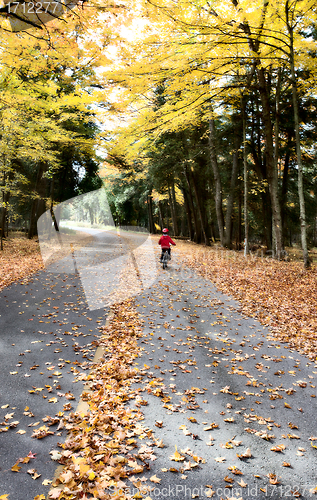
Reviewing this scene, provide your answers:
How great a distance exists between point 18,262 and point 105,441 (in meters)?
12.4

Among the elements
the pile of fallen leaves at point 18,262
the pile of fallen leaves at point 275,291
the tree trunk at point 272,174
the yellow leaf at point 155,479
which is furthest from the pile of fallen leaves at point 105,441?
the tree trunk at point 272,174

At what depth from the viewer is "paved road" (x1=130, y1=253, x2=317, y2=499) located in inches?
121

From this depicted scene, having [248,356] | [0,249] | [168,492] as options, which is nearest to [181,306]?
[248,356]

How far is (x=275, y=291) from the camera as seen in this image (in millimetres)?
10023

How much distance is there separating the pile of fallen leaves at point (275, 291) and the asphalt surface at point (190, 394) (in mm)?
511

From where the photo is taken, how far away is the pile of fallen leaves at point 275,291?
7.18m

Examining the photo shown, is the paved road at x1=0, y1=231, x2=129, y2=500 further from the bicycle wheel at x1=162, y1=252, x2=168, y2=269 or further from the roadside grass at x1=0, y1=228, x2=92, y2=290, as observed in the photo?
the bicycle wheel at x1=162, y1=252, x2=168, y2=269

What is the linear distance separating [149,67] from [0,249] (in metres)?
13.4

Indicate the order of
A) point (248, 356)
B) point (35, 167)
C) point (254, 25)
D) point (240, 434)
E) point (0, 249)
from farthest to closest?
point (35, 167), point (0, 249), point (254, 25), point (248, 356), point (240, 434)

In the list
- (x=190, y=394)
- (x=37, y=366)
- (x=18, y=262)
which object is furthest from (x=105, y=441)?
(x=18, y=262)

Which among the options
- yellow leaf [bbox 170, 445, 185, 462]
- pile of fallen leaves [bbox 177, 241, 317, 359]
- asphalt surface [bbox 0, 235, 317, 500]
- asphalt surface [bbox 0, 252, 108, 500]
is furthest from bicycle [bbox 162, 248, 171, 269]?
yellow leaf [bbox 170, 445, 185, 462]

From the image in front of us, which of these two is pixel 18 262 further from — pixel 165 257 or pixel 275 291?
pixel 275 291

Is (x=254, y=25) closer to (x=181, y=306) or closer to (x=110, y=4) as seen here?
(x=110, y=4)

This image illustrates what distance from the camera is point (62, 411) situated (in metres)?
4.04
